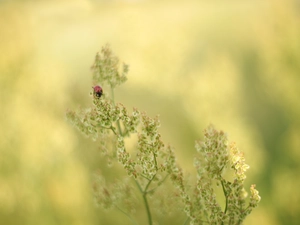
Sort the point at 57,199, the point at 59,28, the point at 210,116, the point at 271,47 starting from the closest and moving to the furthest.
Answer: the point at 57,199 < the point at 210,116 < the point at 271,47 < the point at 59,28

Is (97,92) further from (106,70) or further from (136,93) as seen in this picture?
(136,93)

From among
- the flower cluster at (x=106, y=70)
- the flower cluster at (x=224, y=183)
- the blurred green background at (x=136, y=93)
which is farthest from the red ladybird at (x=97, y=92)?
the blurred green background at (x=136, y=93)

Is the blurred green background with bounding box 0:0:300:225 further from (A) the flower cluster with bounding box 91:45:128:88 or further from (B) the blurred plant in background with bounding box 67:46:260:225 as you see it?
(B) the blurred plant in background with bounding box 67:46:260:225

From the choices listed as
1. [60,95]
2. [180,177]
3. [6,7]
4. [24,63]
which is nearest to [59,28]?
[6,7]

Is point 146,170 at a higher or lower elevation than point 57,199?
lower

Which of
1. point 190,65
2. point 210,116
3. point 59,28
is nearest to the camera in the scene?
point 210,116

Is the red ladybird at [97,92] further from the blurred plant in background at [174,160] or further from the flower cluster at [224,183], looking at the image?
the flower cluster at [224,183]

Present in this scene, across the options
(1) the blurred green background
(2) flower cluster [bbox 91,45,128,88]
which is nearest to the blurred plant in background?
(2) flower cluster [bbox 91,45,128,88]

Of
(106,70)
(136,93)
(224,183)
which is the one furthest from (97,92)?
(136,93)

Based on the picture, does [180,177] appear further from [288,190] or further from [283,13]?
[283,13]

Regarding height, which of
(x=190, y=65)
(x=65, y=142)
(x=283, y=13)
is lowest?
(x=65, y=142)
